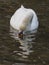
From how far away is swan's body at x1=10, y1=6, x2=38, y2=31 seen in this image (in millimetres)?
10789

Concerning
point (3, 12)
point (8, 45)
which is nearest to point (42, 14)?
point (3, 12)

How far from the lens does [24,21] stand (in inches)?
426

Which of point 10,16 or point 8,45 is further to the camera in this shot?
point 10,16

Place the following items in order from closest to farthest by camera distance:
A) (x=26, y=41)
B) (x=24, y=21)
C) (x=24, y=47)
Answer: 1. (x=24, y=47)
2. (x=26, y=41)
3. (x=24, y=21)

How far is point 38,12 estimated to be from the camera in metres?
12.9

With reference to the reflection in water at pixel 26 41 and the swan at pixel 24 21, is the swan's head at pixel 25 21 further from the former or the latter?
the reflection in water at pixel 26 41

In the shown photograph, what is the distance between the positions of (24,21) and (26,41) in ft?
2.82

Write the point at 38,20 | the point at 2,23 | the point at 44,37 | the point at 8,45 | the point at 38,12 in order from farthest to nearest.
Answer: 1. the point at 38,12
2. the point at 38,20
3. the point at 2,23
4. the point at 44,37
5. the point at 8,45

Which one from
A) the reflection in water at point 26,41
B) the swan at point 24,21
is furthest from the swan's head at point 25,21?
the reflection in water at point 26,41

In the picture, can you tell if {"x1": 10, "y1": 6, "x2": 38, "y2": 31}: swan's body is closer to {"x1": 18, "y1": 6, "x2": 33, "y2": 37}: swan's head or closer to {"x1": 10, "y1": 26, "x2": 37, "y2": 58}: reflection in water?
{"x1": 18, "y1": 6, "x2": 33, "y2": 37}: swan's head

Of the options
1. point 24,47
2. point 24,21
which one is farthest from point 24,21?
point 24,47

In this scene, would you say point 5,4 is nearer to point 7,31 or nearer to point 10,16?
point 10,16

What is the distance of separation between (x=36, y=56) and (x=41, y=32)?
5.79ft

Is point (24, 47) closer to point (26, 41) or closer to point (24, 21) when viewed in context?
point (26, 41)
